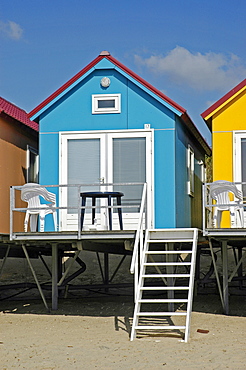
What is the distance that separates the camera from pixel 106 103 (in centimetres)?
1517

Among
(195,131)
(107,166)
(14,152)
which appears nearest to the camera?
(107,166)

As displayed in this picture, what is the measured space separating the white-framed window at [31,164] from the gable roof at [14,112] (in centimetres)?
65

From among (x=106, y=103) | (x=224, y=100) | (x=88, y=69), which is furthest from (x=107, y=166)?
(x=224, y=100)

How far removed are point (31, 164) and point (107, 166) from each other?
136 inches

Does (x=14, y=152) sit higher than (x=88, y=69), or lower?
lower

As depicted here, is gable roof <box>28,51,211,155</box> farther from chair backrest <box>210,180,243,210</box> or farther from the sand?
the sand

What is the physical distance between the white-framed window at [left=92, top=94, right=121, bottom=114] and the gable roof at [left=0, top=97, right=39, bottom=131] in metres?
1.85

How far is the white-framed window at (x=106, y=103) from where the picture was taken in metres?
15.1

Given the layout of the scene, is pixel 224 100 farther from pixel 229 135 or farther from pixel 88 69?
pixel 88 69

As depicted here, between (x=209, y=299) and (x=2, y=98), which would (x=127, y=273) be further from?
(x=2, y=98)

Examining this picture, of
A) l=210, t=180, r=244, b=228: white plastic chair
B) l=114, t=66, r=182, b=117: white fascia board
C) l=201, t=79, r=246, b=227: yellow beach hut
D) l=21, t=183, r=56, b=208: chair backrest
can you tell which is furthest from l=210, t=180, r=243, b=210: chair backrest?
l=21, t=183, r=56, b=208: chair backrest

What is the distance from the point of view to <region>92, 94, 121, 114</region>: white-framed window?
1508 centimetres

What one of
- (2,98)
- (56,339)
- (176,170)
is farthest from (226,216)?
(2,98)

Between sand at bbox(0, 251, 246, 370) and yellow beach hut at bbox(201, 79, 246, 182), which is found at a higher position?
yellow beach hut at bbox(201, 79, 246, 182)
